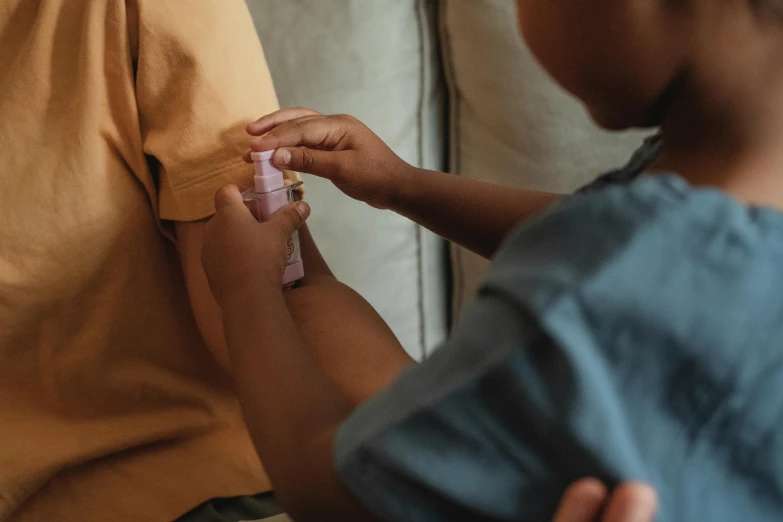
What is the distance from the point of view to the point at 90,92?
1.76 feet

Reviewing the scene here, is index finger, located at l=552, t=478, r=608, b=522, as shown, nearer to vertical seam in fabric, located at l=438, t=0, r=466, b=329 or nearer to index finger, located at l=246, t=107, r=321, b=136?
index finger, located at l=246, t=107, r=321, b=136

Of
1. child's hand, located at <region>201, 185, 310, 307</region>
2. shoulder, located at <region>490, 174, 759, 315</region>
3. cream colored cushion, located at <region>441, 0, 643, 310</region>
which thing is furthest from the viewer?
cream colored cushion, located at <region>441, 0, 643, 310</region>

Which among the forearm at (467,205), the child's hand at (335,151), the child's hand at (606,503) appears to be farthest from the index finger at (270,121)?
the child's hand at (606,503)

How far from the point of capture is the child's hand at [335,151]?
1.84ft

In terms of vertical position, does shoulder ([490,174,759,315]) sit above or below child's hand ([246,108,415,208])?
above

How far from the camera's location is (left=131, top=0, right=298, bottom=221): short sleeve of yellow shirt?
0.54m

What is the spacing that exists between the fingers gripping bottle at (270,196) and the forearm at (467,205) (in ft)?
0.44

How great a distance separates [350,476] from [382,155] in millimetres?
370

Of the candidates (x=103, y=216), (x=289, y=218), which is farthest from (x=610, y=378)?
(x=103, y=216)

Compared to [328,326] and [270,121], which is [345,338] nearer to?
[328,326]

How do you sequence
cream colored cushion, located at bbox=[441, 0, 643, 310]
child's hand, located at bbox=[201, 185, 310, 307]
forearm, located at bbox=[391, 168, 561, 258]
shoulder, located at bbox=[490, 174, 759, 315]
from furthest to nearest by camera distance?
cream colored cushion, located at bbox=[441, 0, 643, 310]
forearm, located at bbox=[391, 168, 561, 258]
child's hand, located at bbox=[201, 185, 310, 307]
shoulder, located at bbox=[490, 174, 759, 315]

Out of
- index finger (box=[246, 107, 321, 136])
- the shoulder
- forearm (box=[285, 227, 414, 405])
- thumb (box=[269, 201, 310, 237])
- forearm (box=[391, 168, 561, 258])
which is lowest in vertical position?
forearm (box=[285, 227, 414, 405])

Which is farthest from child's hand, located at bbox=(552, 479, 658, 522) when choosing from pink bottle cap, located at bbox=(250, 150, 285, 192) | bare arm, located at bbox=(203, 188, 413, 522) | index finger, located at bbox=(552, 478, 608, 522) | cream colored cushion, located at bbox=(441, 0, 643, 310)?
cream colored cushion, located at bbox=(441, 0, 643, 310)

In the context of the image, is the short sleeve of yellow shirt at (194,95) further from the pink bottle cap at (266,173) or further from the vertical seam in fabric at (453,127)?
the vertical seam in fabric at (453,127)
